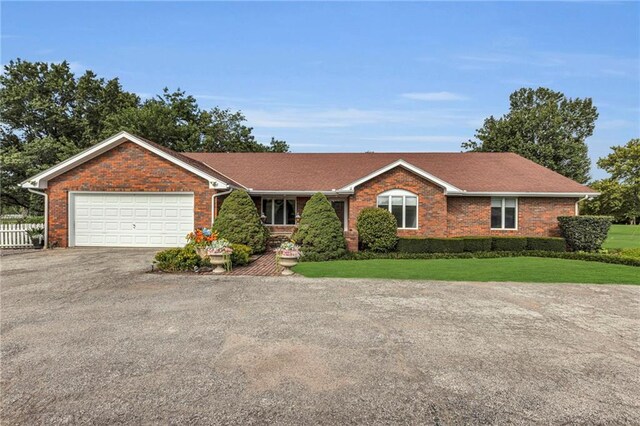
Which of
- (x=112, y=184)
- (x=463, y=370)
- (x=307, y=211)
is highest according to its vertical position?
(x=112, y=184)

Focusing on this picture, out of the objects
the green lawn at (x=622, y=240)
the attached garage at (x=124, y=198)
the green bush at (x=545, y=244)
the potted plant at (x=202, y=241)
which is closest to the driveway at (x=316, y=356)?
the potted plant at (x=202, y=241)

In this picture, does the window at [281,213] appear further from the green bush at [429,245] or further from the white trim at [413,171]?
the green bush at [429,245]

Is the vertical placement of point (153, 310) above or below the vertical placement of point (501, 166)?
below

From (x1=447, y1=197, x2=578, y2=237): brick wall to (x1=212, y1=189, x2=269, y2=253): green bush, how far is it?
967 centimetres

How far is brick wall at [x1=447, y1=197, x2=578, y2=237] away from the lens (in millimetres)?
17594

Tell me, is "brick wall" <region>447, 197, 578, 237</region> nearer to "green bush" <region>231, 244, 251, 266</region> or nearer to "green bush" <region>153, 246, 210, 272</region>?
"green bush" <region>231, 244, 251, 266</region>

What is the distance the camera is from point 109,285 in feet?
28.2

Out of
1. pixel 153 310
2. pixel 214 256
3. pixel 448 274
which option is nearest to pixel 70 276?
pixel 214 256

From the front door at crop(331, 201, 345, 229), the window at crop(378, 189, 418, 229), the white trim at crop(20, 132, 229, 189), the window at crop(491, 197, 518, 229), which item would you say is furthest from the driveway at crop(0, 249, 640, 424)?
the front door at crop(331, 201, 345, 229)

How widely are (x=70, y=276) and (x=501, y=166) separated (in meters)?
21.6


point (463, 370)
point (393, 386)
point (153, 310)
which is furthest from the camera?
point (153, 310)

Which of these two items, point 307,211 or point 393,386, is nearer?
point 393,386

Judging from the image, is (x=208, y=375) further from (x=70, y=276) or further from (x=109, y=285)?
(x=70, y=276)

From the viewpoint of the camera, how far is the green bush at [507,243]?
618 inches
